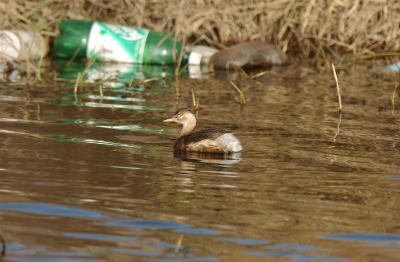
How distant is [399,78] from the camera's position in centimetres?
1562

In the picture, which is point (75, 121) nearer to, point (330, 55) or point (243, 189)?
point (243, 189)

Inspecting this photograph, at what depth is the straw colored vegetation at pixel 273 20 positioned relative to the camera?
1709cm

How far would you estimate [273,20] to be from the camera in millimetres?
17250

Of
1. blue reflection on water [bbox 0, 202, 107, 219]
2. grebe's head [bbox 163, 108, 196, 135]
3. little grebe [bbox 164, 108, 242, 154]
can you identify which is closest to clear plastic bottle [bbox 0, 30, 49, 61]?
grebe's head [bbox 163, 108, 196, 135]

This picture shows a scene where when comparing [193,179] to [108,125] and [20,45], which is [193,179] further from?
[20,45]

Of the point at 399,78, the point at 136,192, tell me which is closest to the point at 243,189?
the point at 136,192

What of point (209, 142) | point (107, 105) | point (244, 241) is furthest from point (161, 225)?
point (107, 105)

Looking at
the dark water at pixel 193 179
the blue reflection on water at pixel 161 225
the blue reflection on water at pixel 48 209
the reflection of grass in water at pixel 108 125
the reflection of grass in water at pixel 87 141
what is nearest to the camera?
the dark water at pixel 193 179

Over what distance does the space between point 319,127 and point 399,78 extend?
4974 millimetres

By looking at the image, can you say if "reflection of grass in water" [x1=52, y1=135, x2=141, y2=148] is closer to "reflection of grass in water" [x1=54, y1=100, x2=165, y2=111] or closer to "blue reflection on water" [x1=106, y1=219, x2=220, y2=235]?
"reflection of grass in water" [x1=54, y1=100, x2=165, y2=111]

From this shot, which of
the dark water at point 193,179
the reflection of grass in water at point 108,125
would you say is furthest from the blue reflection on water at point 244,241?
the reflection of grass in water at point 108,125

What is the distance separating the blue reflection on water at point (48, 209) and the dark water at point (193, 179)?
13 mm

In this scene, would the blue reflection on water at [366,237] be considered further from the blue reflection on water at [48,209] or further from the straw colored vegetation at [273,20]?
the straw colored vegetation at [273,20]

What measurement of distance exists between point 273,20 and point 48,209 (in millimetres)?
10819
